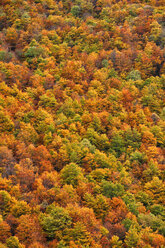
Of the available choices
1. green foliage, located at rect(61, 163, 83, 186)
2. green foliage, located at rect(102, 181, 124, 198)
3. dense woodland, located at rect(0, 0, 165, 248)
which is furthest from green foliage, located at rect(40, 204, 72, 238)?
green foliage, located at rect(102, 181, 124, 198)

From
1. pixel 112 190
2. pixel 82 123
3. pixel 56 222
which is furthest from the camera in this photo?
pixel 82 123

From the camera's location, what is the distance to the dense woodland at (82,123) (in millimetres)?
40719

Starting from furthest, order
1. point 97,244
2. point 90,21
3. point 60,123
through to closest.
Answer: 1. point 90,21
2. point 60,123
3. point 97,244

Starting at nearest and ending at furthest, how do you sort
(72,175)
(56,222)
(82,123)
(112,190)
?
1. (56,222)
2. (112,190)
3. (72,175)
4. (82,123)

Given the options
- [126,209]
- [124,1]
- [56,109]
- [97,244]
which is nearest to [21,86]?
[56,109]

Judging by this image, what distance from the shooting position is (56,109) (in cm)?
6888

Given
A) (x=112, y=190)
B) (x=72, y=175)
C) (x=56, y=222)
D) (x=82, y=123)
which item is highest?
(x=56, y=222)

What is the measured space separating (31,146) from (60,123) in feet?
34.8

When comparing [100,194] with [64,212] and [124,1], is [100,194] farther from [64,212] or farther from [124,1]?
[124,1]

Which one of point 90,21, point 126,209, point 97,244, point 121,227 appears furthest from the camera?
point 90,21

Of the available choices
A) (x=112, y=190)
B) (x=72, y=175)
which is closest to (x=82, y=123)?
(x=72, y=175)

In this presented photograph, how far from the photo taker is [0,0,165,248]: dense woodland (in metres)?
40.7

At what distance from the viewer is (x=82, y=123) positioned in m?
66.2

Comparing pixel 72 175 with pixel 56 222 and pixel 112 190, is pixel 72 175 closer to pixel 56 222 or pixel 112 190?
pixel 112 190
